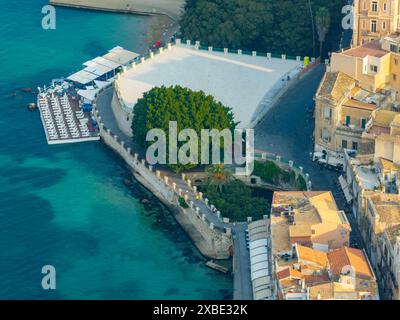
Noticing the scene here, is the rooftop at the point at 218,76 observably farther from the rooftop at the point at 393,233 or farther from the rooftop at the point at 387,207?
the rooftop at the point at 393,233

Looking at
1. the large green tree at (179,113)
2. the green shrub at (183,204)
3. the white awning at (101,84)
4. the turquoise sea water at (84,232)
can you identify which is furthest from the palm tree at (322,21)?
the green shrub at (183,204)

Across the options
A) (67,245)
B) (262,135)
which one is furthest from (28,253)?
(262,135)

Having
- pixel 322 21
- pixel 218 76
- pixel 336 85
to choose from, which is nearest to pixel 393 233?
pixel 336 85

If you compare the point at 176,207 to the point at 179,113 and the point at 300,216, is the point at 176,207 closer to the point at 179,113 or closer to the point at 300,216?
the point at 179,113
